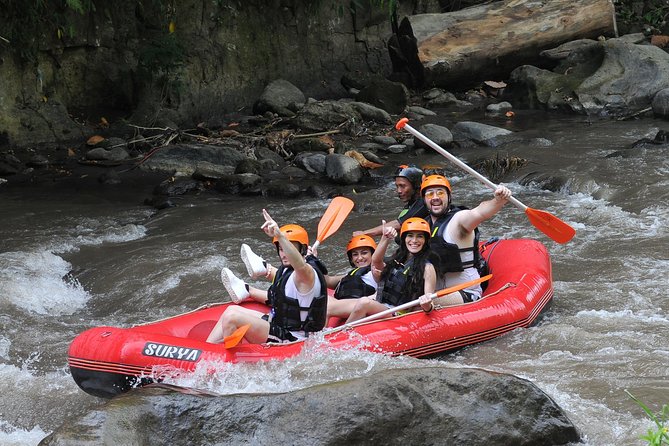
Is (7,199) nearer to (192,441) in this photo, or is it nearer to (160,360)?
(160,360)

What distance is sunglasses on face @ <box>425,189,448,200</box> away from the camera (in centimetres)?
523

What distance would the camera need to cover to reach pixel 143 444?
10.9 feet

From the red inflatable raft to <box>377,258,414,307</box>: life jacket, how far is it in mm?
211

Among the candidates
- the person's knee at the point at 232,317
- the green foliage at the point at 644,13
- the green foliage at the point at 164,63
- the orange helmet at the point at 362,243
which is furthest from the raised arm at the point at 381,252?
the green foliage at the point at 644,13

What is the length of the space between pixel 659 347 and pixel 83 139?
8622mm

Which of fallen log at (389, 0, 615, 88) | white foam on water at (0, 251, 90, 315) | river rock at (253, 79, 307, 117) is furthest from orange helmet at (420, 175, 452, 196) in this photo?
fallen log at (389, 0, 615, 88)

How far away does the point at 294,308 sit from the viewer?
462 cm

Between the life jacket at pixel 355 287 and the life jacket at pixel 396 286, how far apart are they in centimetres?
17

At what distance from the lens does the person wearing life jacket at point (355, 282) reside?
16.7ft

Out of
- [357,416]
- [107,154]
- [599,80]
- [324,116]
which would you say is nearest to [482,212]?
[357,416]

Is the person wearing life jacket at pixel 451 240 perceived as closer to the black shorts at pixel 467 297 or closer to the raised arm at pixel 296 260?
the black shorts at pixel 467 297

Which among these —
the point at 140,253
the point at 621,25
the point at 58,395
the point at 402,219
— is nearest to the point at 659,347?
the point at 402,219

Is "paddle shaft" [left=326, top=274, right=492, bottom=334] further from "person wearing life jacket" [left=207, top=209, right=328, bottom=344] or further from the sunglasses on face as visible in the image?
the sunglasses on face

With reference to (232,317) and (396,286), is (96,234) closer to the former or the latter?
(232,317)
